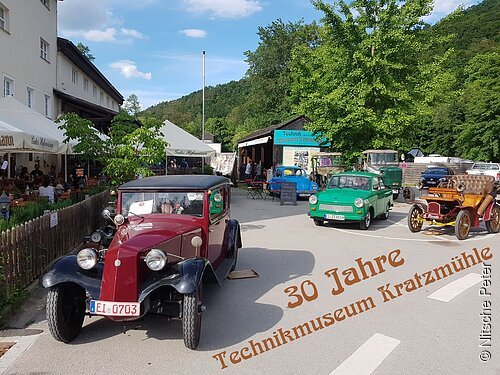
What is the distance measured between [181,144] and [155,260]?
12980 millimetres

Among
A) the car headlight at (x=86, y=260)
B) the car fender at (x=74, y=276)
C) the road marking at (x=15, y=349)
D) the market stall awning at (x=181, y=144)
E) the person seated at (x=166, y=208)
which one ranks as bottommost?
the road marking at (x=15, y=349)

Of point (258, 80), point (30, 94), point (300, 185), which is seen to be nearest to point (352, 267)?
point (300, 185)

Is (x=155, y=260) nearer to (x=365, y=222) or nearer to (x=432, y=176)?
(x=365, y=222)

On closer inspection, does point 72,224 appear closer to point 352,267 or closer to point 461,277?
point 352,267

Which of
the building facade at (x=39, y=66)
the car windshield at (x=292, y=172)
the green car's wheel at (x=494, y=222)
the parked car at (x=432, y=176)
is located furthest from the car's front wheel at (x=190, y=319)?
the parked car at (x=432, y=176)

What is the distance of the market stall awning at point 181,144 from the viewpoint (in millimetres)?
16375

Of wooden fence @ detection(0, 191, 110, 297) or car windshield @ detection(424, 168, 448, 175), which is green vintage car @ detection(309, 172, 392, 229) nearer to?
wooden fence @ detection(0, 191, 110, 297)

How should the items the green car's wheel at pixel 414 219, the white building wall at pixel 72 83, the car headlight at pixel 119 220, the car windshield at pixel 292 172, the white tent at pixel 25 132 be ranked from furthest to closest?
the white building wall at pixel 72 83
the car windshield at pixel 292 172
the green car's wheel at pixel 414 219
the white tent at pixel 25 132
the car headlight at pixel 119 220

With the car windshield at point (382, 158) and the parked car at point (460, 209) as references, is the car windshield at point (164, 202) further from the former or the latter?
the car windshield at point (382, 158)

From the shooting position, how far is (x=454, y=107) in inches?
2120

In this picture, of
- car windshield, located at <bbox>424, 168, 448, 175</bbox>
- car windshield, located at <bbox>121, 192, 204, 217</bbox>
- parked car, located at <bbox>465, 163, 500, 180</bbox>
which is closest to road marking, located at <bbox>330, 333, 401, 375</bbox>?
car windshield, located at <bbox>121, 192, 204, 217</bbox>

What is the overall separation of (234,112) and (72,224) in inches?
2915

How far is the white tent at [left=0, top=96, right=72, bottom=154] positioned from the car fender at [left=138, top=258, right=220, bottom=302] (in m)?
4.89

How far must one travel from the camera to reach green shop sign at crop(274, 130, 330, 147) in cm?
2733
